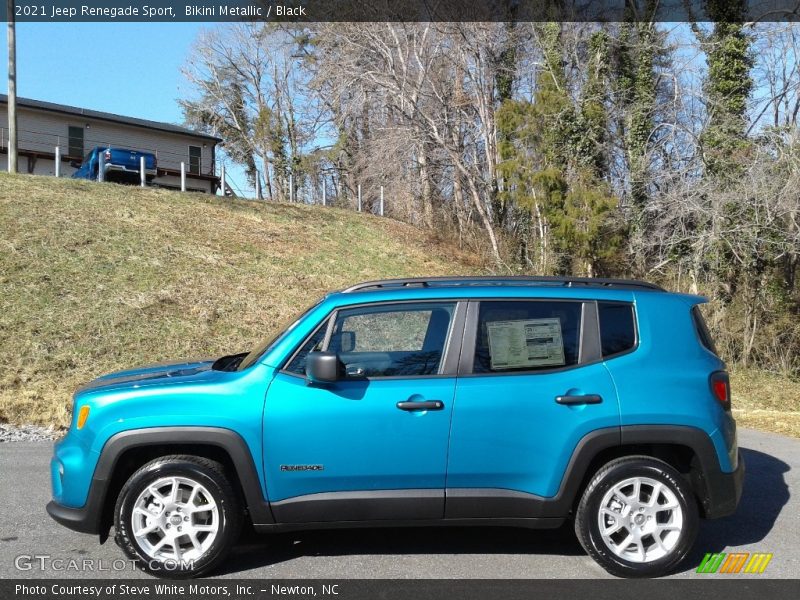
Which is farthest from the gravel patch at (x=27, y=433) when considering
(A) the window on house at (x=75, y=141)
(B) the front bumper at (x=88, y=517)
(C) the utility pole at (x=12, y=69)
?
(A) the window on house at (x=75, y=141)

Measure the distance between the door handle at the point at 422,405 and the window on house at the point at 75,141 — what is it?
34174 mm

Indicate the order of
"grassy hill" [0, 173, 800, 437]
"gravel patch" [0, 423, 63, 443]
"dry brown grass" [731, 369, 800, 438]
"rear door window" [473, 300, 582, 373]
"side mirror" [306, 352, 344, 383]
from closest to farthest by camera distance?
1. "side mirror" [306, 352, 344, 383]
2. "rear door window" [473, 300, 582, 373]
3. "gravel patch" [0, 423, 63, 443]
4. "dry brown grass" [731, 369, 800, 438]
5. "grassy hill" [0, 173, 800, 437]

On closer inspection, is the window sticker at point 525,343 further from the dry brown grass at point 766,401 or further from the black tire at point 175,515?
the dry brown grass at point 766,401

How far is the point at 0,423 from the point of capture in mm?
8938

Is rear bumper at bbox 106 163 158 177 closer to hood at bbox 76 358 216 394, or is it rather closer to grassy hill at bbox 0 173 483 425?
grassy hill at bbox 0 173 483 425

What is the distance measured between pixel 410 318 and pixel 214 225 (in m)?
15.8

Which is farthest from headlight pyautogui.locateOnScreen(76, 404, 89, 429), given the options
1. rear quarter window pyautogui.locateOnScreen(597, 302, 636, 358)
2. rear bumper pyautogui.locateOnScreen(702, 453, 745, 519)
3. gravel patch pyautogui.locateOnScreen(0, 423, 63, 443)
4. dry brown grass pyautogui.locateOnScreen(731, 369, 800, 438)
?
dry brown grass pyautogui.locateOnScreen(731, 369, 800, 438)

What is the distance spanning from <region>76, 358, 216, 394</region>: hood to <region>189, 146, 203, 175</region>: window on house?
34542 mm

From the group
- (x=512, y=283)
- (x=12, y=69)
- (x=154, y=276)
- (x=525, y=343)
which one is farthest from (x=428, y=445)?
(x=12, y=69)

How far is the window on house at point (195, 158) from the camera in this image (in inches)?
1495

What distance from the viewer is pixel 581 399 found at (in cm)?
436
